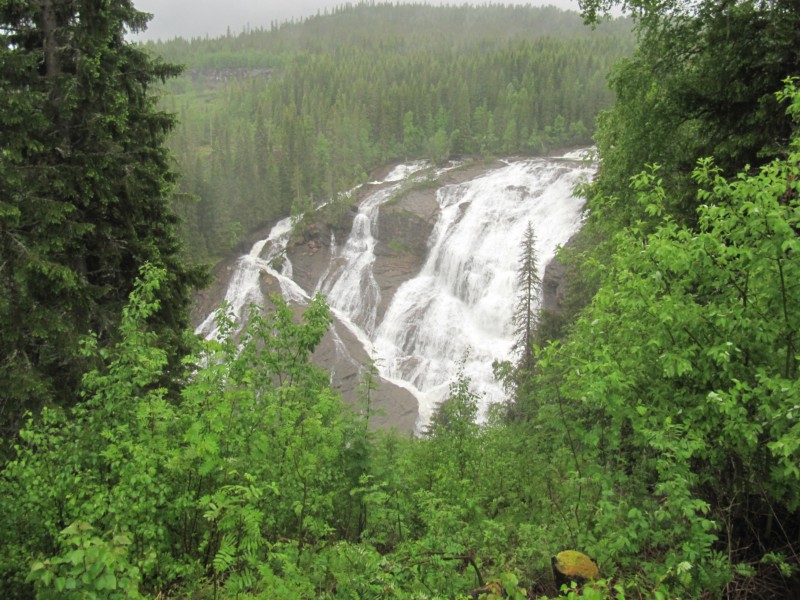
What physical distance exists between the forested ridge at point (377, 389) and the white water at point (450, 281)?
21014 millimetres

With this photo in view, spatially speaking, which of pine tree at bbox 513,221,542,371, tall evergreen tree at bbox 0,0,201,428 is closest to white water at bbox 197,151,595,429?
pine tree at bbox 513,221,542,371

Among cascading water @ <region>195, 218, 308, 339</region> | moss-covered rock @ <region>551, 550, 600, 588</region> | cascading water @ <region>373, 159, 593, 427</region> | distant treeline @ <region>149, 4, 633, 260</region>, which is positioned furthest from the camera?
distant treeline @ <region>149, 4, 633, 260</region>

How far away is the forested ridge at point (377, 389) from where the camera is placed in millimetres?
3967

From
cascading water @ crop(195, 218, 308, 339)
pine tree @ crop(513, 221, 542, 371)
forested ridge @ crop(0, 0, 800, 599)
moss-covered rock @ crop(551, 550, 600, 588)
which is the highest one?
forested ridge @ crop(0, 0, 800, 599)

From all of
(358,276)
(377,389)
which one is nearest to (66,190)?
(377,389)

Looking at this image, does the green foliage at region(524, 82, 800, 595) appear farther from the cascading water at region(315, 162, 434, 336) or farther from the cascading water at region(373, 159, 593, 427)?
the cascading water at region(315, 162, 434, 336)

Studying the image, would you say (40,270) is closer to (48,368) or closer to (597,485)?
(48,368)

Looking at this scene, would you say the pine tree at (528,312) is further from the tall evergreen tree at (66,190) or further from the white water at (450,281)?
the tall evergreen tree at (66,190)

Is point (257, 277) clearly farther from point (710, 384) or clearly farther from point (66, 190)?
point (710, 384)

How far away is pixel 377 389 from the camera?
A: 8.29 metres

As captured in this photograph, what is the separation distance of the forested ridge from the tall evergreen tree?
5 cm

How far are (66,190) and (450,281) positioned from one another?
116 ft

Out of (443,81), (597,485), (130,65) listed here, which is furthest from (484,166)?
(597,485)

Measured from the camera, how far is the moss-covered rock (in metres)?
4.50
